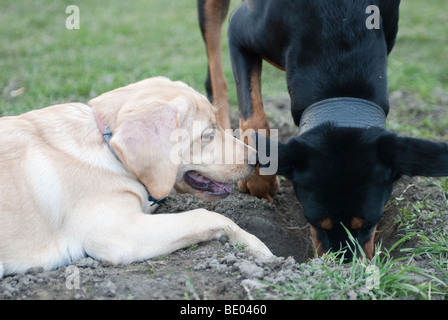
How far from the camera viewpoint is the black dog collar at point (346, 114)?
346 cm

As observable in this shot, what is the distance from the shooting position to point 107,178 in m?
3.52

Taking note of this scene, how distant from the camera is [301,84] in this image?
153 inches

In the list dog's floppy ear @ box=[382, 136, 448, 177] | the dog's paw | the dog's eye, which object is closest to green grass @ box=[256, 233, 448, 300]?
dog's floppy ear @ box=[382, 136, 448, 177]

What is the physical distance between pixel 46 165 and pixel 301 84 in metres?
1.78

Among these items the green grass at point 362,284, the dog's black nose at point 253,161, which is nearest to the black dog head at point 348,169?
the dog's black nose at point 253,161

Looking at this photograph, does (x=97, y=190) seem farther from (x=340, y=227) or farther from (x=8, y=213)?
(x=340, y=227)

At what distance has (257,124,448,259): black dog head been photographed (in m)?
3.32

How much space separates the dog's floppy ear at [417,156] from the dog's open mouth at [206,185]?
1.16 meters

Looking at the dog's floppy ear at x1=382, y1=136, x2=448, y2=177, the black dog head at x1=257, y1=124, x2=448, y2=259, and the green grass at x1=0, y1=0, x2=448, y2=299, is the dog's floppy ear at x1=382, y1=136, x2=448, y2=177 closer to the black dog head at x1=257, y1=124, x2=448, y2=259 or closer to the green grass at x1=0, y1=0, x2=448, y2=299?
the black dog head at x1=257, y1=124, x2=448, y2=259

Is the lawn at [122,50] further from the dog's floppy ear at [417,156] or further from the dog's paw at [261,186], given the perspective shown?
the dog's floppy ear at [417,156]

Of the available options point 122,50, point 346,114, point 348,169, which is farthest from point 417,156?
point 122,50
